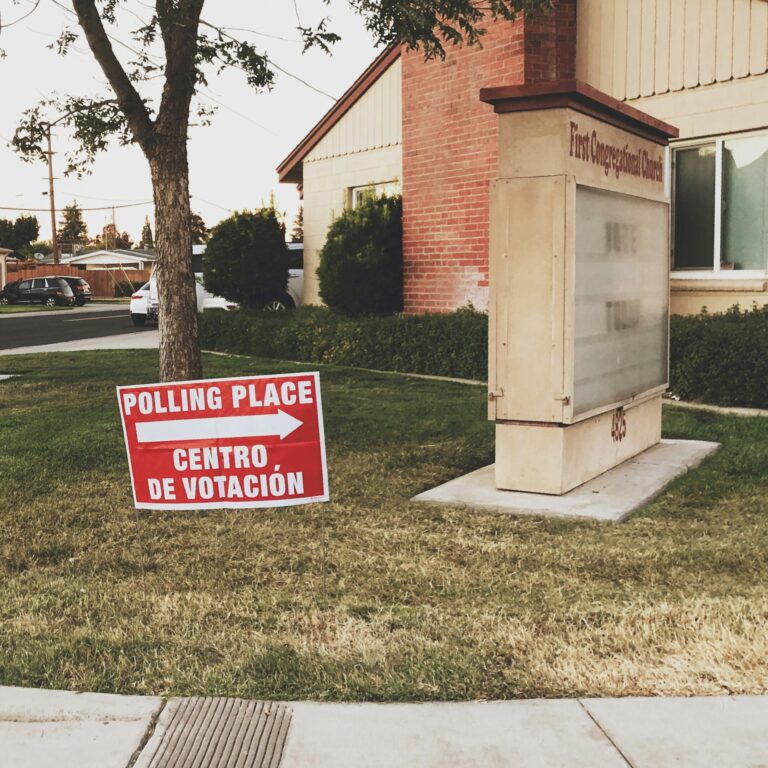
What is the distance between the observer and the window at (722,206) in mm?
11023

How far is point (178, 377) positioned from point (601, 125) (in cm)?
393

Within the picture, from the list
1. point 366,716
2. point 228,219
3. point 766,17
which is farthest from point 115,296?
point 366,716

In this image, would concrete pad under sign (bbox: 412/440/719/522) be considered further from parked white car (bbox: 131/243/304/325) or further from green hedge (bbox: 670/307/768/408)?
parked white car (bbox: 131/243/304/325)

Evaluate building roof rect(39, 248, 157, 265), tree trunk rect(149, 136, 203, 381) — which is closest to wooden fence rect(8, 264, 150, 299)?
building roof rect(39, 248, 157, 265)

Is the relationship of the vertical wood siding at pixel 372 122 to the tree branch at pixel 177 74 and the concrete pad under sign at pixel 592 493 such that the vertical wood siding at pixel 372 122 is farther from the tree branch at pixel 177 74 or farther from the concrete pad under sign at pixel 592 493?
the concrete pad under sign at pixel 592 493

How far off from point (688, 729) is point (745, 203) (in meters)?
9.12

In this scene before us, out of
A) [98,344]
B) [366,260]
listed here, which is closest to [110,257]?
[98,344]

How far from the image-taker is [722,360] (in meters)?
9.82

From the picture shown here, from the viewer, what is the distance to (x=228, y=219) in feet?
55.8

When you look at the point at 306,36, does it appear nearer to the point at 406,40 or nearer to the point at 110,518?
the point at 406,40

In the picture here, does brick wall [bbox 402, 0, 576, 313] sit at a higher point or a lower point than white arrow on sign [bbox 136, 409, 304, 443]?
higher

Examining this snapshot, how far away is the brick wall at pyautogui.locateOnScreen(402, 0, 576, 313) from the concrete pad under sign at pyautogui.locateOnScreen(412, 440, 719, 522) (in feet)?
19.9

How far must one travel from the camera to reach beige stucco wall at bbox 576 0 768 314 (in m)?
10.7

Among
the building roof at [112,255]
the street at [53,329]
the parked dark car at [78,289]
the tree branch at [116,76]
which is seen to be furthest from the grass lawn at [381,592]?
the building roof at [112,255]
